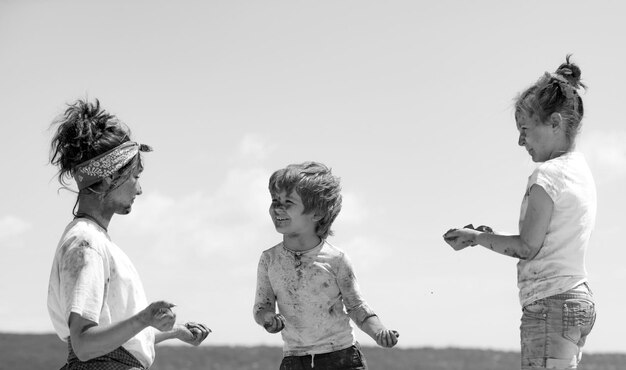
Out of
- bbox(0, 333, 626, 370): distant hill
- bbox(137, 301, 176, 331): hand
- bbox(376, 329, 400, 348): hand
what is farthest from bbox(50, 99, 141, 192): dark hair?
bbox(0, 333, 626, 370): distant hill

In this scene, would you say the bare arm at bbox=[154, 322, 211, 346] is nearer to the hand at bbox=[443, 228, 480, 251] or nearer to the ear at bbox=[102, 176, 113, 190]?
the ear at bbox=[102, 176, 113, 190]

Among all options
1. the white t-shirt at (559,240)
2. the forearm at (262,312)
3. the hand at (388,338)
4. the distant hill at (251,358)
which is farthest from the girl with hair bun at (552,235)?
the distant hill at (251,358)

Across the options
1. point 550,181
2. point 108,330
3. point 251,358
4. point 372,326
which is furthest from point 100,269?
point 251,358

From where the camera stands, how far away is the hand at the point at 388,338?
211 inches

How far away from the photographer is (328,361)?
557cm

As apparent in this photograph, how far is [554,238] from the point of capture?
4824 millimetres

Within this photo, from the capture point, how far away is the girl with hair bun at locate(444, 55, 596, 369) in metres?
4.72

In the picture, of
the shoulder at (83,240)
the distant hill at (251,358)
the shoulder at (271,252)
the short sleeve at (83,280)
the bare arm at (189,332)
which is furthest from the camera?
the distant hill at (251,358)

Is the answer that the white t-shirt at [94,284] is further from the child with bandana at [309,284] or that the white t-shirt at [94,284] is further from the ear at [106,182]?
the child with bandana at [309,284]

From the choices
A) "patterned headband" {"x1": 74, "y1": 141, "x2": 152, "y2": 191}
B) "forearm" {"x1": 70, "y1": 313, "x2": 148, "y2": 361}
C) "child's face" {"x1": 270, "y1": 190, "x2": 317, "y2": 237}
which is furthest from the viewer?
"child's face" {"x1": 270, "y1": 190, "x2": 317, "y2": 237}

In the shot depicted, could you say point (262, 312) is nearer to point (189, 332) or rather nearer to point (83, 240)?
point (189, 332)

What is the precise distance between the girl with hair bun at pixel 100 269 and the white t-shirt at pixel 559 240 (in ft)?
5.54

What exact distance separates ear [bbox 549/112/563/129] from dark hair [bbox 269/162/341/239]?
145 cm

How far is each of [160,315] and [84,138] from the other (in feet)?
3.74
